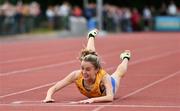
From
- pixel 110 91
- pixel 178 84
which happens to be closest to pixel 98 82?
pixel 110 91

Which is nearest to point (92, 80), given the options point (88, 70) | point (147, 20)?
point (88, 70)

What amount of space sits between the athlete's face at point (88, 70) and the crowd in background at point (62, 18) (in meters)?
30.7

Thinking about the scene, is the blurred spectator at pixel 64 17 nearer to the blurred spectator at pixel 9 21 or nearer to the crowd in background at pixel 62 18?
the crowd in background at pixel 62 18

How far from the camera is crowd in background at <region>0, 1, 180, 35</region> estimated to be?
4319 centimetres

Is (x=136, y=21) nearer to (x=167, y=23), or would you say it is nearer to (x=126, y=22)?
Answer: (x=126, y=22)

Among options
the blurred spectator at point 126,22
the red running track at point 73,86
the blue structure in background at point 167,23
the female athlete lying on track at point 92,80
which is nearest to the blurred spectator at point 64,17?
the blurred spectator at point 126,22

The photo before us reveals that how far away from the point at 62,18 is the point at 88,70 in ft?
Result: 128

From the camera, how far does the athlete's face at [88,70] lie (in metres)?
11.3

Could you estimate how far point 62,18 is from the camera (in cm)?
5031

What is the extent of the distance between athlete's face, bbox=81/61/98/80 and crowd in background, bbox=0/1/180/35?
30.7 meters

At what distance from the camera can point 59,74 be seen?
17953 millimetres

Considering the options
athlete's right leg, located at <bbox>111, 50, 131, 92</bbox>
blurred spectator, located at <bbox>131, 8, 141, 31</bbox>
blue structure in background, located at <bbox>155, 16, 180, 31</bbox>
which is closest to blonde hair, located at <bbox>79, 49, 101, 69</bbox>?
athlete's right leg, located at <bbox>111, 50, 131, 92</bbox>

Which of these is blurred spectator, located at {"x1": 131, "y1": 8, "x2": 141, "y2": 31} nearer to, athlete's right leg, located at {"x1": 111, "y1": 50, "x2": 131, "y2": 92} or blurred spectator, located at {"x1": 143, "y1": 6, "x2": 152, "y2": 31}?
blurred spectator, located at {"x1": 143, "y1": 6, "x2": 152, "y2": 31}

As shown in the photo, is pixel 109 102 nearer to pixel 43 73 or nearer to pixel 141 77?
pixel 141 77
